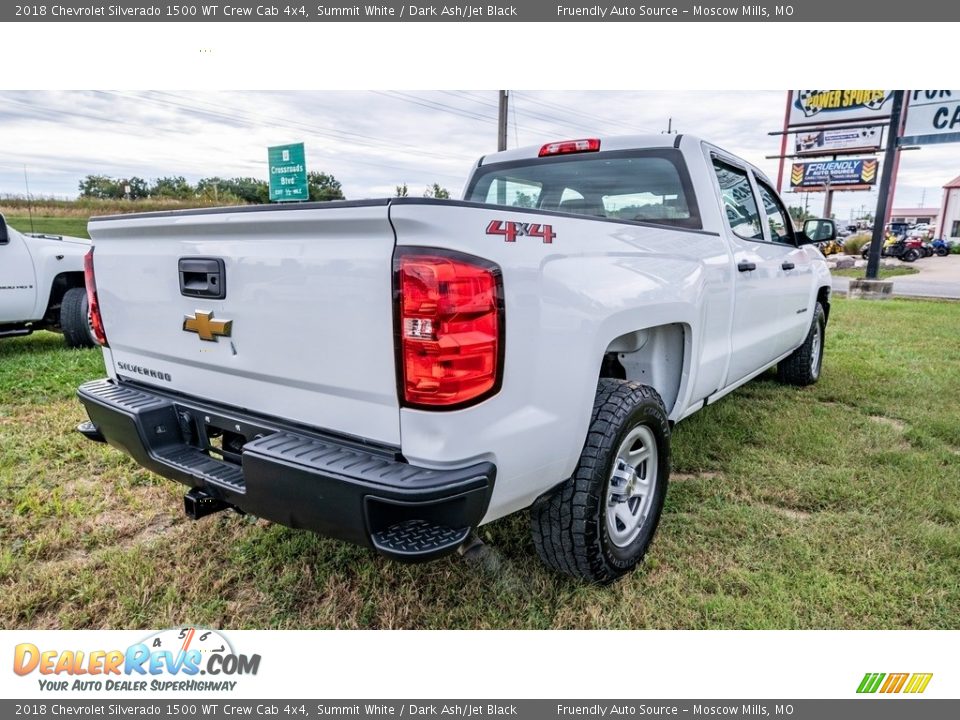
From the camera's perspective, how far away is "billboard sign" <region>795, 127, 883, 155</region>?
25672 millimetres

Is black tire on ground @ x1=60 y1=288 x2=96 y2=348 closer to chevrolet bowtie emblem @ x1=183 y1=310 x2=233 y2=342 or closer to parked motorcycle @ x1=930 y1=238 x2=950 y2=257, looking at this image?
chevrolet bowtie emblem @ x1=183 y1=310 x2=233 y2=342

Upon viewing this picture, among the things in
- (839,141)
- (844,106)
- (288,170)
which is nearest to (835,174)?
(839,141)

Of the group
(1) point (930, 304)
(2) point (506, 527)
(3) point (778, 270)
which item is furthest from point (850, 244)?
(2) point (506, 527)

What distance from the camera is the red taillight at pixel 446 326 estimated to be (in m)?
1.69

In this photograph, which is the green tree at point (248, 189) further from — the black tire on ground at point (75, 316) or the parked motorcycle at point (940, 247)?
the parked motorcycle at point (940, 247)

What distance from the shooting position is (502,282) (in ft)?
5.85

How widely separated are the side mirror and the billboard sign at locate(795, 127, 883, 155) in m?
24.4

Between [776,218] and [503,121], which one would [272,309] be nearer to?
[776,218]

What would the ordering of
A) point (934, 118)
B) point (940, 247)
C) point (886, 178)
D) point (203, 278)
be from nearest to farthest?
point (203, 278), point (886, 178), point (934, 118), point (940, 247)

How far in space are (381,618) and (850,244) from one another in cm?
3862

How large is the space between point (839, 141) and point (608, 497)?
30.0 meters

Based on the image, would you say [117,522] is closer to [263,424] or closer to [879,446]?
[263,424]

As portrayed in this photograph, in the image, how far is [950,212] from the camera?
53625mm

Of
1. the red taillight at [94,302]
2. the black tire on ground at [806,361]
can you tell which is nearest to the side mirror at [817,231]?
the black tire on ground at [806,361]
